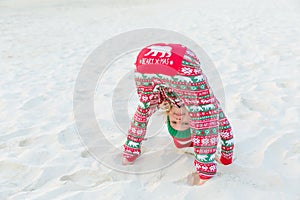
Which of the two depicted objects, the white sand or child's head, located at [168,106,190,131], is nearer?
the white sand

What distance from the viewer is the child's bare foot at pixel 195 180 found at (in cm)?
184

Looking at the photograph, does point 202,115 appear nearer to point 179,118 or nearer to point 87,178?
point 179,118

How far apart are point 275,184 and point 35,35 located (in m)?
5.15

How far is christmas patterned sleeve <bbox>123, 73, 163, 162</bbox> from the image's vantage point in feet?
6.47

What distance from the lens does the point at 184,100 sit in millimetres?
1843

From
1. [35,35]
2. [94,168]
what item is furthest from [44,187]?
[35,35]

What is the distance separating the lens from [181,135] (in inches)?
83.0

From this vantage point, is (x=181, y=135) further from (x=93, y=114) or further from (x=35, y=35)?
(x=35, y=35)

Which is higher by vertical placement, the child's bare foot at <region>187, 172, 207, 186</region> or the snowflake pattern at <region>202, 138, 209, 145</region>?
the snowflake pattern at <region>202, 138, 209, 145</region>

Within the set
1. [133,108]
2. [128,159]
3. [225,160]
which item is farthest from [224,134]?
[133,108]

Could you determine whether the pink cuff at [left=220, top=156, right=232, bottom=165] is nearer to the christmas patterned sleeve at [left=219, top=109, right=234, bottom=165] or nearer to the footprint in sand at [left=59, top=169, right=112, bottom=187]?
the christmas patterned sleeve at [left=219, top=109, right=234, bottom=165]

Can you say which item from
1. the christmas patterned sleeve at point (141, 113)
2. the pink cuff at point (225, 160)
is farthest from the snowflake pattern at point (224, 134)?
the christmas patterned sleeve at point (141, 113)

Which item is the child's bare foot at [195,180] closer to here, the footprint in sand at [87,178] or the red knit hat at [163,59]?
the footprint in sand at [87,178]

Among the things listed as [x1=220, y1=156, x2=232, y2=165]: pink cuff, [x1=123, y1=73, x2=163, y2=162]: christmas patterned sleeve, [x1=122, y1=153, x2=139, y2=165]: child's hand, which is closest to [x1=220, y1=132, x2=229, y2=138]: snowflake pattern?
[x1=220, y1=156, x2=232, y2=165]: pink cuff
